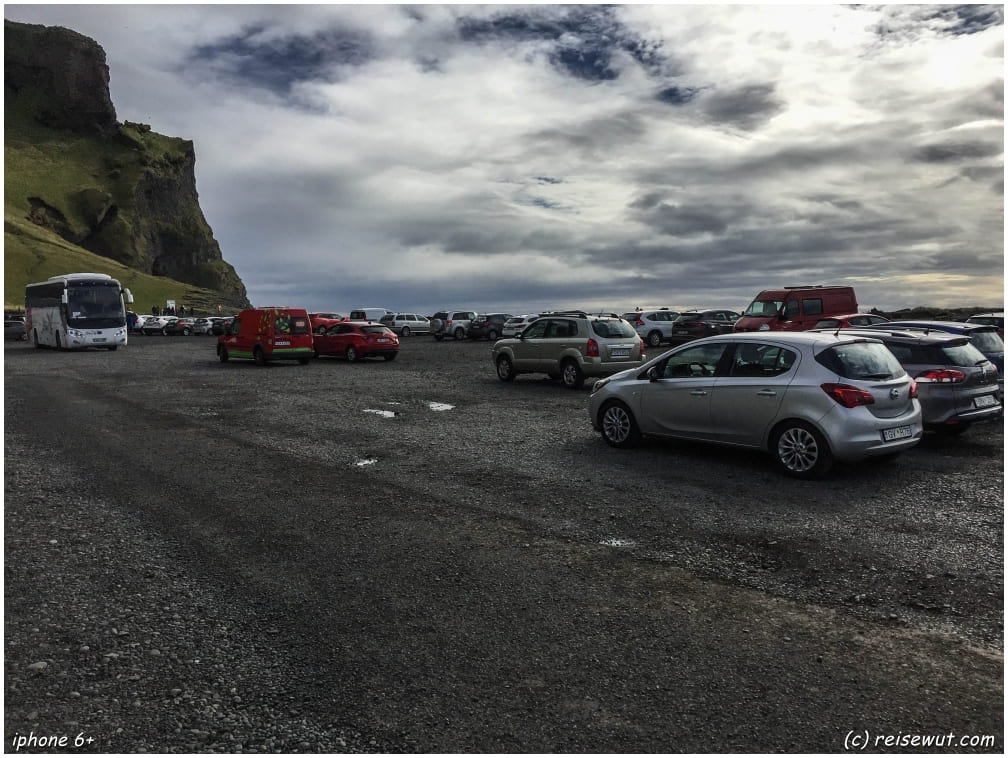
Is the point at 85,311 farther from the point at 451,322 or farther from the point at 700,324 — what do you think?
the point at 700,324

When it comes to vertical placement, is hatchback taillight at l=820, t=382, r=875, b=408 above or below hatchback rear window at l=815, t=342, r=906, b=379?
below

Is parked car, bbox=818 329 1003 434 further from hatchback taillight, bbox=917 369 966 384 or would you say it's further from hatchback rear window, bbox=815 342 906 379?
hatchback rear window, bbox=815 342 906 379

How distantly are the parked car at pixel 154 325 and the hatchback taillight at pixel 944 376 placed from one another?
6626 cm

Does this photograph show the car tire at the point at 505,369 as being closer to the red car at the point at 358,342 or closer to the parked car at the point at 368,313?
the red car at the point at 358,342

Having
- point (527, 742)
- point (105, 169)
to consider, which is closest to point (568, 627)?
point (527, 742)

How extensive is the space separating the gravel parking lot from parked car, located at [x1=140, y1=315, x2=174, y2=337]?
61.7 meters

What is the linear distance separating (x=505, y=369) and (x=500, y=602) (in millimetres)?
15174

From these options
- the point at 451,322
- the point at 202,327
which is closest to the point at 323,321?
the point at 451,322

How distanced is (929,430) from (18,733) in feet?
37.7

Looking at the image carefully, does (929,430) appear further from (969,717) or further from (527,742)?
(527,742)

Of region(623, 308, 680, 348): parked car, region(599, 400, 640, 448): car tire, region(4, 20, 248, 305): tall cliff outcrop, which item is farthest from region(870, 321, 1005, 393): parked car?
region(4, 20, 248, 305): tall cliff outcrop

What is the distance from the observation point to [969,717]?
3.47m

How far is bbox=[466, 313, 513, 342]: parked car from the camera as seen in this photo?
45.3 m

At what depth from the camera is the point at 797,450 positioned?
8.30 m
